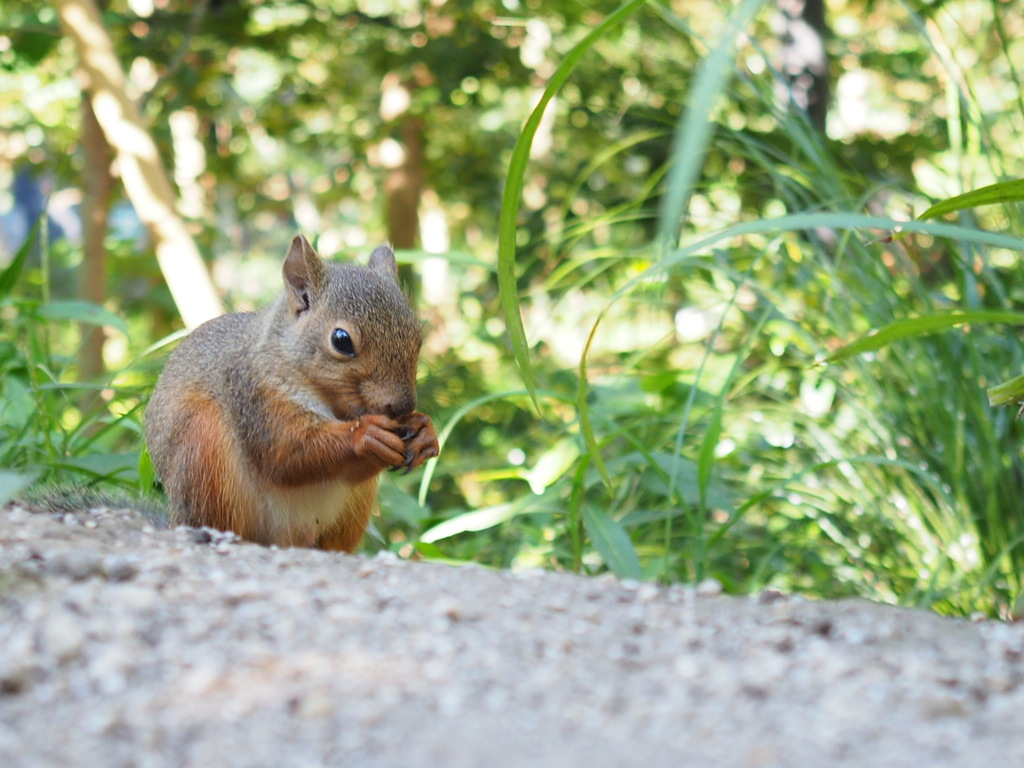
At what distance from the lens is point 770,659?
4.39 ft

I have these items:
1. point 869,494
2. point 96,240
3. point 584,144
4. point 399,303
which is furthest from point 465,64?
point 869,494

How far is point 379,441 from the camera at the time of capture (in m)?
2.15

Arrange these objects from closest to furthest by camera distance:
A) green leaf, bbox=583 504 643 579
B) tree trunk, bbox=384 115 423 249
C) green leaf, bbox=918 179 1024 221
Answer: green leaf, bbox=918 179 1024 221, green leaf, bbox=583 504 643 579, tree trunk, bbox=384 115 423 249

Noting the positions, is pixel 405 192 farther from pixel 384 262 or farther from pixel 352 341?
pixel 352 341

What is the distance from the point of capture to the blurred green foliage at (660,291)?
242cm

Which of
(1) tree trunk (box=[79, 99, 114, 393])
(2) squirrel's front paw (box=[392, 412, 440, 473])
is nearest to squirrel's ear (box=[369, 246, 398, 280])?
(2) squirrel's front paw (box=[392, 412, 440, 473])

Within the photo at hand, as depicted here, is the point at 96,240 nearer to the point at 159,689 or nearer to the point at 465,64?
the point at 465,64

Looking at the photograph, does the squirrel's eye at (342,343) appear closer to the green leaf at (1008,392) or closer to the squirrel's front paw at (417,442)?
the squirrel's front paw at (417,442)

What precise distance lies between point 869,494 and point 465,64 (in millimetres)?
2284

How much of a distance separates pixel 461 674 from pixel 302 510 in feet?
4.08

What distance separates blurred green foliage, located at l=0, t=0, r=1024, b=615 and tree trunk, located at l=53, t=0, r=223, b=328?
10.2 inches

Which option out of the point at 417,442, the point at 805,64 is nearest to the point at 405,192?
the point at 805,64

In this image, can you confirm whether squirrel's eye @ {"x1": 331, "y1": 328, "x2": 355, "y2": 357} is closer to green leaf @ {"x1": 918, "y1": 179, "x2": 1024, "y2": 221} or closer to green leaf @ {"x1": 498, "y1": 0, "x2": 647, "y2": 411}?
green leaf @ {"x1": 498, "y1": 0, "x2": 647, "y2": 411}

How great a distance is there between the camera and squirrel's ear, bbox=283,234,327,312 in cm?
253
